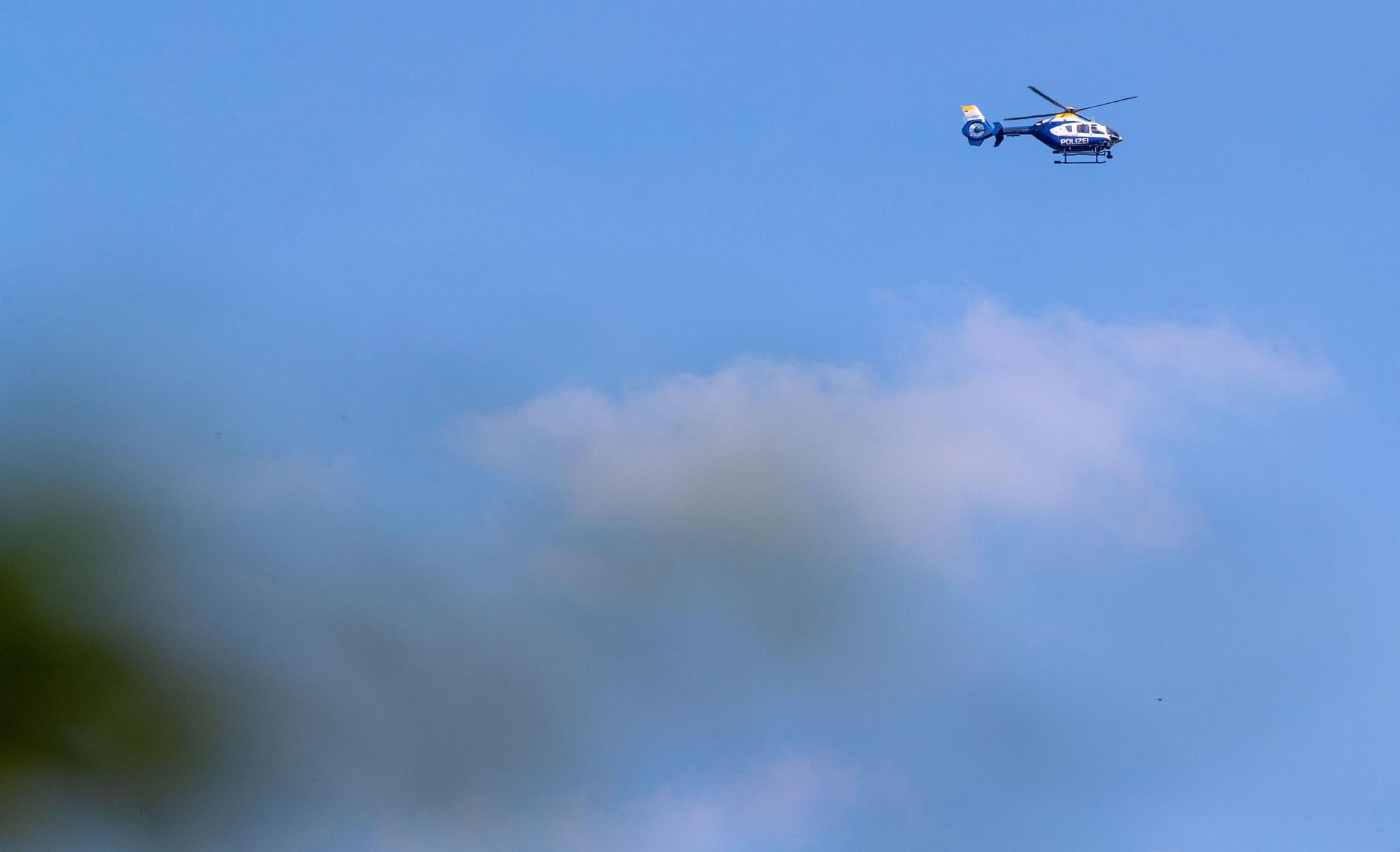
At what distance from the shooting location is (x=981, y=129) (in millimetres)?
82500

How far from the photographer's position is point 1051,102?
81250 millimetres

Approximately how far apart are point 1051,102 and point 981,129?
3449 mm

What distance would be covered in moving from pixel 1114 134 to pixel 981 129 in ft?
20.1

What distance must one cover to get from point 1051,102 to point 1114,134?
10.8ft

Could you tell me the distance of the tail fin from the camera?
82.4m

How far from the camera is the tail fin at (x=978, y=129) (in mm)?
82375

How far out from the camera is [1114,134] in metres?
81.2

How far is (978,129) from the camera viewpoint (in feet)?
271
